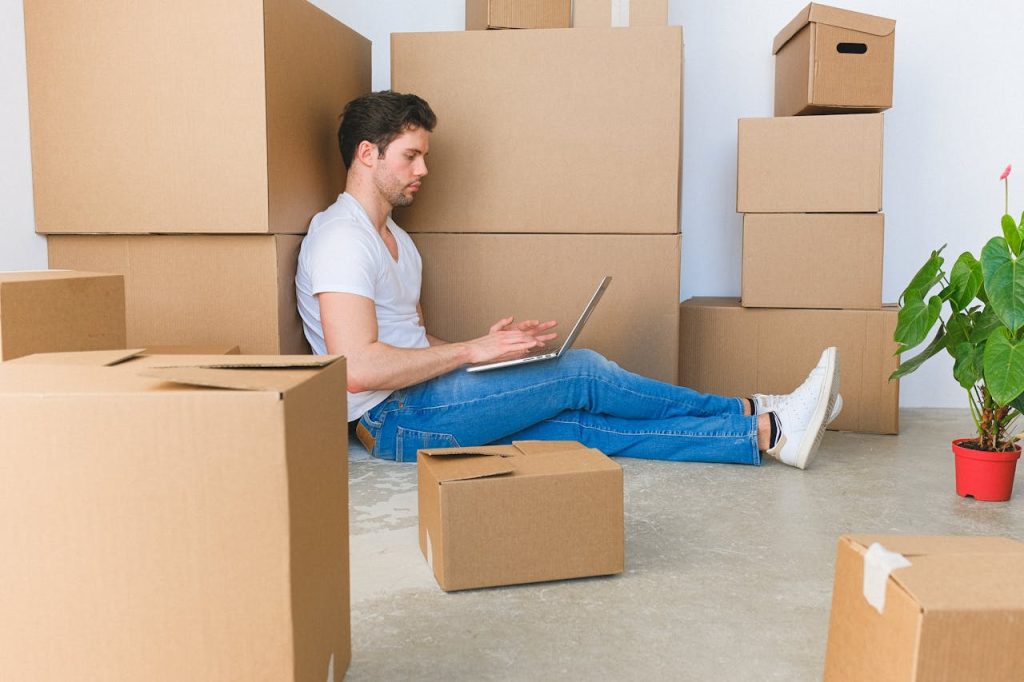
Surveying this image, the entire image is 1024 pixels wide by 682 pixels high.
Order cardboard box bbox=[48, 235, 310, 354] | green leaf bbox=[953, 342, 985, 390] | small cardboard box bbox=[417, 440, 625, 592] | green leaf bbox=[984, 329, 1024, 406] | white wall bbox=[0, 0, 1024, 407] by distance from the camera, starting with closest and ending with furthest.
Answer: small cardboard box bbox=[417, 440, 625, 592] → green leaf bbox=[984, 329, 1024, 406] → green leaf bbox=[953, 342, 985, 390] → cardboard box bbox=[48, 235, 310, 354] → white wall bbox=[0, 0, 1024, 407]

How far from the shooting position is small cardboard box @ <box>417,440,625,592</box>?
135 cm

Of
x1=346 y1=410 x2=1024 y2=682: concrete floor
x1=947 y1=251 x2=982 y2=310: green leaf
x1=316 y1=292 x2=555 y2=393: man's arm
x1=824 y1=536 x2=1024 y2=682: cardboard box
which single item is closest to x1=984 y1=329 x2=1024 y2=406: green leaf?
x1=947 y1=251 x2=982 y2=310: green leaf

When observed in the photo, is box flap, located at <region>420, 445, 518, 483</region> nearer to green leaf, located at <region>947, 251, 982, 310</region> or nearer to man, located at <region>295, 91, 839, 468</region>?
man, located at <region>295, 91, 839, 468</region>

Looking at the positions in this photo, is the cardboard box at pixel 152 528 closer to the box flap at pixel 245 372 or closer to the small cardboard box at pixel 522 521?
the box flap at pixel 245 372

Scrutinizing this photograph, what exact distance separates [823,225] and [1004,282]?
2.65 feet

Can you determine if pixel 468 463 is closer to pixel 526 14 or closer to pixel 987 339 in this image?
pixel 987 339

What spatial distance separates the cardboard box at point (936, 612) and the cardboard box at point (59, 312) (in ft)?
3.48

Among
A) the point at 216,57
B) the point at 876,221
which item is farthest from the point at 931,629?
the point at 876,221

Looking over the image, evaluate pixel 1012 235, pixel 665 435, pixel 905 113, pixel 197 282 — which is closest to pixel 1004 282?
pixel 1012 235

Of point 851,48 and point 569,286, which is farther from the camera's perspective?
point 851,48

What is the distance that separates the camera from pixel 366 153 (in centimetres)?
220

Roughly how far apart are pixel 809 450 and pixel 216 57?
157 centimetres

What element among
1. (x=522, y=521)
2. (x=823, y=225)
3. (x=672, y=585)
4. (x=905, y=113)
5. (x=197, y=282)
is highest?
(x=905, y=113)

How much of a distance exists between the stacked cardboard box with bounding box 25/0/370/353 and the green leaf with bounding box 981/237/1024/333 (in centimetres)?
147
